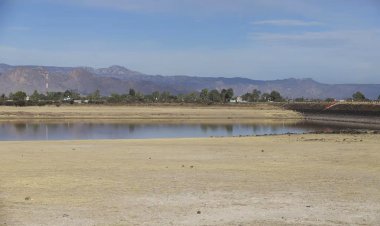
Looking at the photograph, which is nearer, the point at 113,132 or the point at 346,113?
the point at 113,132

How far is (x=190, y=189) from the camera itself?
413 inches

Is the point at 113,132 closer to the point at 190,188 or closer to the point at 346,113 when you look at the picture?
the point at 190,188

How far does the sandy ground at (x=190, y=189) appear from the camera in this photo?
8.09 m

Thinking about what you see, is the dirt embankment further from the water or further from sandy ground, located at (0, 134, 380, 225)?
sandy ground, located at (0, 134, 380, 225)

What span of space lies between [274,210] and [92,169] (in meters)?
6.34

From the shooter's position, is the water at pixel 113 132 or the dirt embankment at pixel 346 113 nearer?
the water at pixel 113 132

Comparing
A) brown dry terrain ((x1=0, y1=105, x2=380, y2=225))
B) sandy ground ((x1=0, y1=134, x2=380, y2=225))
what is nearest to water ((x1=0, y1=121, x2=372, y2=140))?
brown dry terrain ((x1=0, y1=105, x2=380, y2=225))

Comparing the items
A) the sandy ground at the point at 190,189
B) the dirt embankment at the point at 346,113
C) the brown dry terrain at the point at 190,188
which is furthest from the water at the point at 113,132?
the sandy ground at the point at 190,189

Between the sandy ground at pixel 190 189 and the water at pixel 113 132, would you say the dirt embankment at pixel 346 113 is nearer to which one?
the water at pixel 113 132

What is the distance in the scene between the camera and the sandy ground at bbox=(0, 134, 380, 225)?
8.09m

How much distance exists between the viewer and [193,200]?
939 cm

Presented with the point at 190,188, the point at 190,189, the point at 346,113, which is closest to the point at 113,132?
the point at 190,188

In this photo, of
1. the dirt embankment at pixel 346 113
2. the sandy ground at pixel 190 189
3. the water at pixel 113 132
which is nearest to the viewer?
the sandy ground at pixel 190 189

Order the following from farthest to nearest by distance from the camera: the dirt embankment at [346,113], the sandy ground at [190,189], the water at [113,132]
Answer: the dirt embankment at [346,113]
the water at [113,132]
the sandy ground at [190,189]
